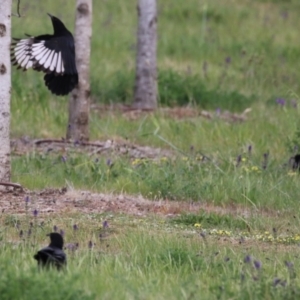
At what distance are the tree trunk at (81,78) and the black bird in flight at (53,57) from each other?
50.8 inches

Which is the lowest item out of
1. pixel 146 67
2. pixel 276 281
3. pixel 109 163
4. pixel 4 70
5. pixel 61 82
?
pixel 109 163

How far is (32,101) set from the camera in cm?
1068

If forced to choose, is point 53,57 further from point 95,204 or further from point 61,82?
point 95,204

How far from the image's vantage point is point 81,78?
8930 millimetres

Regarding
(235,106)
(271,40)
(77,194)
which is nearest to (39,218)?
(77,194)

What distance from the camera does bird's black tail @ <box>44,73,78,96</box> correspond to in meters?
7.30

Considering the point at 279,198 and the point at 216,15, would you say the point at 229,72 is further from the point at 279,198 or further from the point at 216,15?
the point at 279,198

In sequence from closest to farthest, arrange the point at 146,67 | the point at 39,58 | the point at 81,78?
the point at 39,58
the point at 81,78
the point at 146,67

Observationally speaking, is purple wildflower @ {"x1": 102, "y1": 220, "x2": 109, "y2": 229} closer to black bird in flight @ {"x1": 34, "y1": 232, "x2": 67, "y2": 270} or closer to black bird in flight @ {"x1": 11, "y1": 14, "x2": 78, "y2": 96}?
black bird in flight @ {"x1": 34, "y1": 232, "x2": 67, "y2": 270}

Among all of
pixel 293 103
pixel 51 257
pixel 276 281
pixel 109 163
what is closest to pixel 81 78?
pixel 109 163

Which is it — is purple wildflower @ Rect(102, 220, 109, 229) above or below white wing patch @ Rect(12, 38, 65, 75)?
below

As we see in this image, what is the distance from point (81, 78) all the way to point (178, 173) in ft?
5.11

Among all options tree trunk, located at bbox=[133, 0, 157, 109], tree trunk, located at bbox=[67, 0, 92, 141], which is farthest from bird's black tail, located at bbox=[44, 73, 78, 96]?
tree trunk, located at bbox=[133, 0, 157, 109]

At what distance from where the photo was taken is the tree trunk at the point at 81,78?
340 inches
